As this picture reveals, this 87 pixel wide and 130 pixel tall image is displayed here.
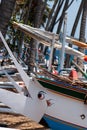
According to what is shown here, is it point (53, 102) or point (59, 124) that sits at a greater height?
point (53, 102)

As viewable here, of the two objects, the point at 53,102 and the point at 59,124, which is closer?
the point at 53,102

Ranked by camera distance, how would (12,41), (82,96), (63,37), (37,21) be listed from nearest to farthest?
(82,96) → (63,37) → (37,21) → (12,41)

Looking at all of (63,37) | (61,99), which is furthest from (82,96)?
(63,37)

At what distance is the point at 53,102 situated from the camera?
9.09m

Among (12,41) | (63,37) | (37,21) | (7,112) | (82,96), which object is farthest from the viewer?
(12,41)

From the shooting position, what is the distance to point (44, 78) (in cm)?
913

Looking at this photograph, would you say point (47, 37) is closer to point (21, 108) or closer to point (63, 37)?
point (63, 37)

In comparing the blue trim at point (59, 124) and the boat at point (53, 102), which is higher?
the boat at point (53, 102)

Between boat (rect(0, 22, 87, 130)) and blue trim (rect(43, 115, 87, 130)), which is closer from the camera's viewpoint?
boat (rect(0, 22, 87, 130))

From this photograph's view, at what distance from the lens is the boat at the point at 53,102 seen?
8992 millimetres

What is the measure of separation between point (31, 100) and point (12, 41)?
24187mm

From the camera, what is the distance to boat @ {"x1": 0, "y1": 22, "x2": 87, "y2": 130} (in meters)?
8.99

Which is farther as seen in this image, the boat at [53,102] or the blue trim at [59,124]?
the blue trim at [59,124]

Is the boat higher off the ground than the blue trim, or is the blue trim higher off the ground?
the boat
